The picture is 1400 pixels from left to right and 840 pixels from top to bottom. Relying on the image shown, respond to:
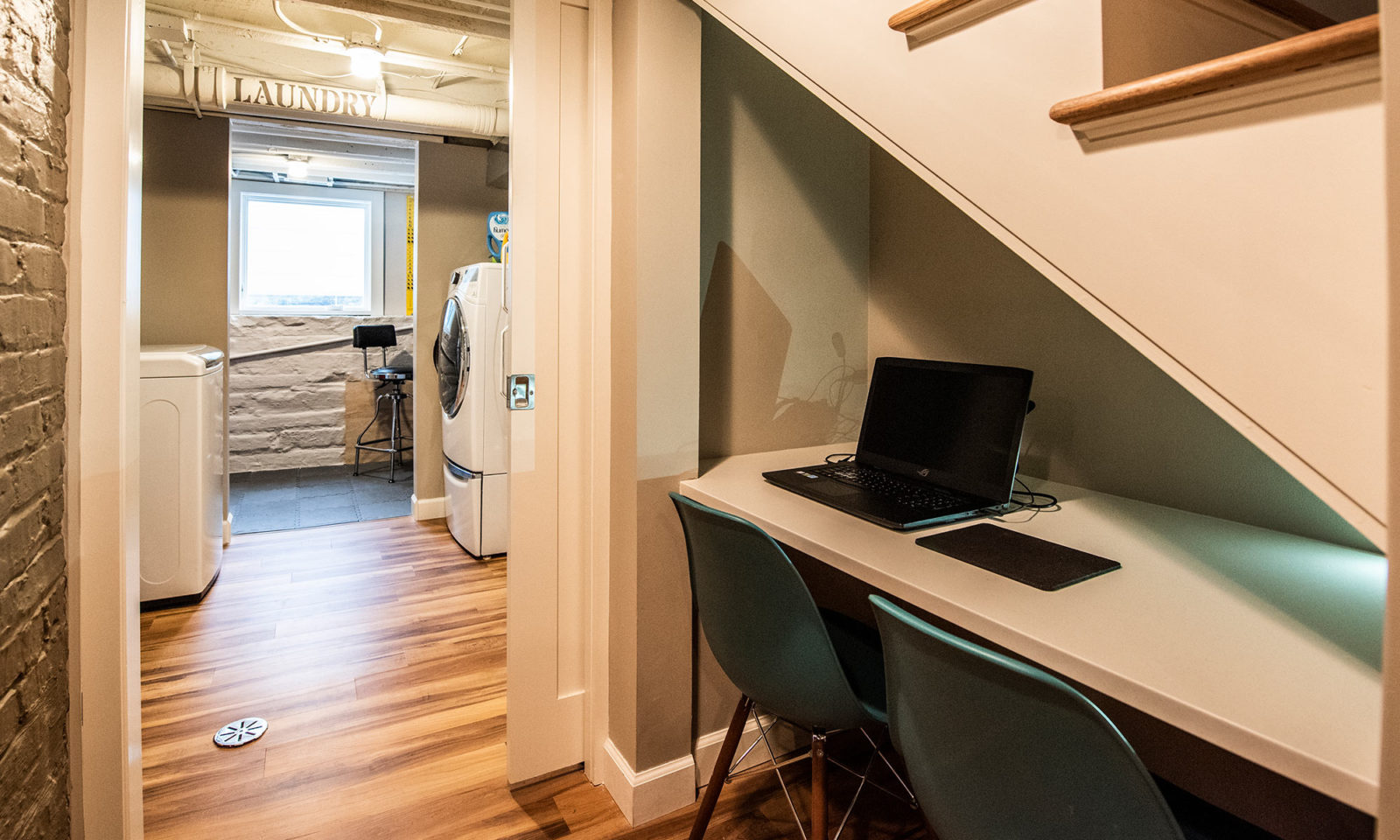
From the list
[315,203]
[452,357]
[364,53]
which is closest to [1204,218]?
[364,53]

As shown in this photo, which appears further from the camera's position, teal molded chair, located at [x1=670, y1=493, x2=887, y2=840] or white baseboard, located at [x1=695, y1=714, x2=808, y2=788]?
white baseboard, located at [x1=695, y1=714, x2=808, y2=788]

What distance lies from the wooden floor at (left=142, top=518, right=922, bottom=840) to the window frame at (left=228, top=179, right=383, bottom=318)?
11.3 ft

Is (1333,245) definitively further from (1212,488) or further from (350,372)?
(350,372)

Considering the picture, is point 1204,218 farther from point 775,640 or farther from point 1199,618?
point 775,640

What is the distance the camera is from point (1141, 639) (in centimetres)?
83

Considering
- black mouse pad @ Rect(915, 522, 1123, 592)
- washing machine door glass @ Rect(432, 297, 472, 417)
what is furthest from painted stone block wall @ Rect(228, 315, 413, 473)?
black mouse pad @ Rect(915, 522, 1123, 592)

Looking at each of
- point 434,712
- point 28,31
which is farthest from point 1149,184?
point 434,712

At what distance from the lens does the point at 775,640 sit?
3.97ft

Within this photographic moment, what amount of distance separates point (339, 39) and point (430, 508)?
2.57 metres

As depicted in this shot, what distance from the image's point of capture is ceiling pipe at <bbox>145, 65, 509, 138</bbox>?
125 inches

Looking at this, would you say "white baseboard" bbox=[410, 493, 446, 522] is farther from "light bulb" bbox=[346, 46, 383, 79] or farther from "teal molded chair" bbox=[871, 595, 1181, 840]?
"teal molded chair" bbox=[871, 595, 1181, 840]

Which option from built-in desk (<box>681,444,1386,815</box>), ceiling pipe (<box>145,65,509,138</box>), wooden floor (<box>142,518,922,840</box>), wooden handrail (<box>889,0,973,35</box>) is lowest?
wooden floor (<box>142,518,922,840</box>)

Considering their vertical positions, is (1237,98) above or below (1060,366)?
above

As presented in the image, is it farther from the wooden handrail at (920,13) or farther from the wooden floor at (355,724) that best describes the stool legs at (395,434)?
the wooden handrail at (920,13)
